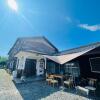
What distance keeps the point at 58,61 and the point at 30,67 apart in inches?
274

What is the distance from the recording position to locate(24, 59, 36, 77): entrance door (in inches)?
721

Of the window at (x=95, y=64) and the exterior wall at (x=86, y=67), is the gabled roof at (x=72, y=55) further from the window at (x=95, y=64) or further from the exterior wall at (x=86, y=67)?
the window at (x=95, y=64)

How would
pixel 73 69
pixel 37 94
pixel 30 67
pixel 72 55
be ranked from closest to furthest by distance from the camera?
pixel 37 94, pixel 72 55, pixel 73 69, pixel 30 67

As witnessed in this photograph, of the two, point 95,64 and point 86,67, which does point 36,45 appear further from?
point 95,64

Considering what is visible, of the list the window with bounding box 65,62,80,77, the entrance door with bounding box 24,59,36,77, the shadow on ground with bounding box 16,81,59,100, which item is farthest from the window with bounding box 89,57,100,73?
the entrance door with bounding box 24,59,36,77

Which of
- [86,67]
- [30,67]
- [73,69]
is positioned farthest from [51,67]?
[86,67]

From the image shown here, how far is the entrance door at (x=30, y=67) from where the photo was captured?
1831 cm

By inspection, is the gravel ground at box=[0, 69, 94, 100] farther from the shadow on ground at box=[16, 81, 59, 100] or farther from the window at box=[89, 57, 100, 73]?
the window at box=[89, 57, 100, 73]

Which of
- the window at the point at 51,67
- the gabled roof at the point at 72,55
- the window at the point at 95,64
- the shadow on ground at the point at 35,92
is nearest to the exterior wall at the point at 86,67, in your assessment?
the window at the point at 95,64

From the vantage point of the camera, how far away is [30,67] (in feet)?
61.4

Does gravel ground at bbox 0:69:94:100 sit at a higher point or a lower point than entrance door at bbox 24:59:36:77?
lower

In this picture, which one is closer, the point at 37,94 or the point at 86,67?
the point at 37,94

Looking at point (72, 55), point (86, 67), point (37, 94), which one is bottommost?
point (37, 94)

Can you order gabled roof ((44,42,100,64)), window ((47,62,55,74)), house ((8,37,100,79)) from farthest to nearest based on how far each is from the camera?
1. window ((47,62,55,74))
2. house ((8,37,100,79))
3. gabled roof ((44,42,100,64))
